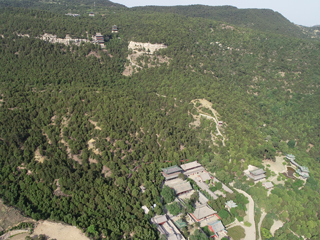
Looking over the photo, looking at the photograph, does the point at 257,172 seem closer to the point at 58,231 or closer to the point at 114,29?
the point at 58,231

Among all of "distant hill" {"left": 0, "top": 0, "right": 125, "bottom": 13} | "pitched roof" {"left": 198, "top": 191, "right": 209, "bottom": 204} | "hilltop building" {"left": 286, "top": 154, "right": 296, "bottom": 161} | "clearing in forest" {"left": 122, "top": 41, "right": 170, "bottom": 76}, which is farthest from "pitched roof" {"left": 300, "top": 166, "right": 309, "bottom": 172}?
"distant hill" {"left": 0, "top": 0, "right": 125, "bottom": 13}

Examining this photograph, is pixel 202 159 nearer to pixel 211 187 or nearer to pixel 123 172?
pixel 211 187

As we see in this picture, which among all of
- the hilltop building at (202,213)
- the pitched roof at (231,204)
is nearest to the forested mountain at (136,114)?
the pitched roof at (231,204)

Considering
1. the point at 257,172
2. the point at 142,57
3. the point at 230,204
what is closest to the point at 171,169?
the point at 230,204

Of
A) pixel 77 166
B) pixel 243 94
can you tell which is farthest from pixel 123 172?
pixel 243 94

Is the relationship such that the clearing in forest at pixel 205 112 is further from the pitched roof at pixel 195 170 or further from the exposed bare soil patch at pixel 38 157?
the exposed bare soil patch at pixel 38 157

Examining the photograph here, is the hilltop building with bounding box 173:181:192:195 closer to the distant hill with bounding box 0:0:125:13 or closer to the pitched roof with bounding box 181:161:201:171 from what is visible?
the pitched roof with bounding box 181:161:201:171

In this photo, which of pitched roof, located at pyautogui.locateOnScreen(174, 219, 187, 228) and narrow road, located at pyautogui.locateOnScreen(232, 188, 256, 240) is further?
narrow road, located at pyautogui.locateOnScreen(232, 188, 256, 240)
